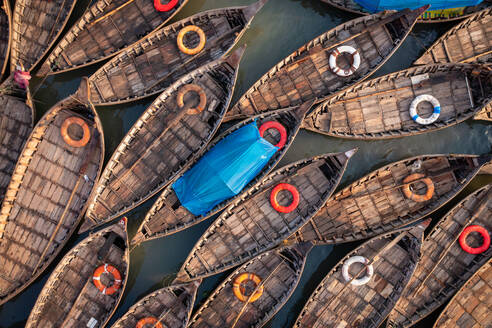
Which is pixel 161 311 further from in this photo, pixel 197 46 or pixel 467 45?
pixel 467 45

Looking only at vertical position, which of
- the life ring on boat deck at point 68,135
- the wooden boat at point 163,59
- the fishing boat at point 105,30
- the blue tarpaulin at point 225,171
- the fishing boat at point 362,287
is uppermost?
the fishing boat at point 105,30

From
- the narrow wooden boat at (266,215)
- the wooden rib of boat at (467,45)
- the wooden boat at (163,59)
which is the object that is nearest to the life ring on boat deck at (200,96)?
the wooden boat at (163,59)

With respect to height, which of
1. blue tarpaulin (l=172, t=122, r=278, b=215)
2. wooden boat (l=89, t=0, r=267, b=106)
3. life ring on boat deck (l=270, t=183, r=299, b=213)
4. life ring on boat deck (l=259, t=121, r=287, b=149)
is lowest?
life ring on boat deck (l=270, t=183, r=299, b=213)

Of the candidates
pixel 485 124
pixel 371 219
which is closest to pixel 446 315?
pixel 371 219

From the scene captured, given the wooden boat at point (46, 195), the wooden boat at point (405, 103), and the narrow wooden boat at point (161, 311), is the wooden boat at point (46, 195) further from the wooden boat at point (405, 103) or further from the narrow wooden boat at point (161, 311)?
the wooden boat at point (405, 103)

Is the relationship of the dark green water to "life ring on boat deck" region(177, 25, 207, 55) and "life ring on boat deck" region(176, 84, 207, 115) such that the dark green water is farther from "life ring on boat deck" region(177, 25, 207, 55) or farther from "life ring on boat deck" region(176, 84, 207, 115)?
"life ring on boat deck" region(176, 84, 207, 115)

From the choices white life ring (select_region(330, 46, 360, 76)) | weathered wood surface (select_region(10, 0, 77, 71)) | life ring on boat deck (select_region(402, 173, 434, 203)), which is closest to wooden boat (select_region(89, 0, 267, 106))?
weathered wood surface (select_region(10, 0, 77, 71))
